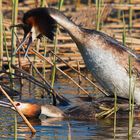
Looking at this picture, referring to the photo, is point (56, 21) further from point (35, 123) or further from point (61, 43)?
point (61, 43)

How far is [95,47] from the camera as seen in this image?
8500 millimetres

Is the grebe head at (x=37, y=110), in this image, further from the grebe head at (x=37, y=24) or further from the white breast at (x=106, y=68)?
the grebe head at (x=37, y=24)

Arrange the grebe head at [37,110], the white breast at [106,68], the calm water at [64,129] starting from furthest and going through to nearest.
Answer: the white breast at [106,68]
the grebe head at [37,110]
the calm water at [64,129]

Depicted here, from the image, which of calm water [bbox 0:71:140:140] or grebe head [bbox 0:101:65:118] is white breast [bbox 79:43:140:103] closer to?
calm water [bbox 0:71:140:140]

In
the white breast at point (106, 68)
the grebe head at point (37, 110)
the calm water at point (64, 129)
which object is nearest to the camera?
the calm water at point (64, 129)

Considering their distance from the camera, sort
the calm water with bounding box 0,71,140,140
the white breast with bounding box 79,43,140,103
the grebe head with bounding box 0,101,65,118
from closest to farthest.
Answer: the calm water with bounding box 0,71,140,140 < the grebe head with bounding box 0,101,65,118 < the white breast with bounding box 79,43,140,103

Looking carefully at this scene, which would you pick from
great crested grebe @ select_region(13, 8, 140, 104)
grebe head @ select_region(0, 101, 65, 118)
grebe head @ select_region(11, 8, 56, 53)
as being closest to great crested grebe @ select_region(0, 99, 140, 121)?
grebe head @ select_region(0, 101, 65, 118)

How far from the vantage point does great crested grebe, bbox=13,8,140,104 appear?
8.49 m

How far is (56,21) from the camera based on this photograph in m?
8.56

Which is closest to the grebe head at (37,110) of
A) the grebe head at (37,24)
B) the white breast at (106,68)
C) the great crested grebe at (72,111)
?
the great crested grebe at (72,111)

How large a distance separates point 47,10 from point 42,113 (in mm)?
1198

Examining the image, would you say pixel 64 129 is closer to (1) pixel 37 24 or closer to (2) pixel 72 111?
(2) pixel 72 111

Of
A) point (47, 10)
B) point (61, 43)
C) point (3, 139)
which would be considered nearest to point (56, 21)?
point (47, 10)

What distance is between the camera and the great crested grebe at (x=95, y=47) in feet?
27.9
